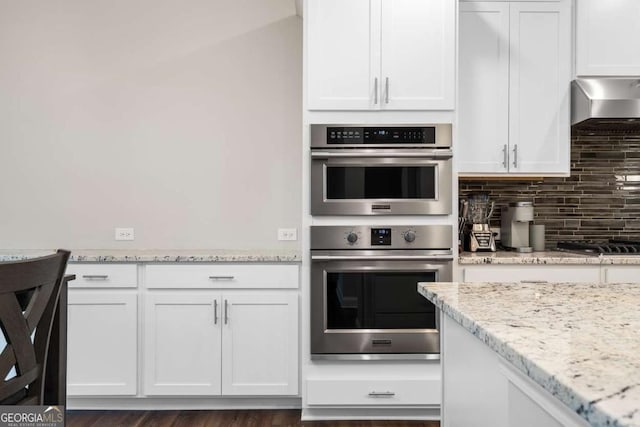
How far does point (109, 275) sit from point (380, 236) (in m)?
1.50

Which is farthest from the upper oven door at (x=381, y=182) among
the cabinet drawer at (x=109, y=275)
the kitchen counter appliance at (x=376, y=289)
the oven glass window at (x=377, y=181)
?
the cabinet drawer at (x=109, y=275)

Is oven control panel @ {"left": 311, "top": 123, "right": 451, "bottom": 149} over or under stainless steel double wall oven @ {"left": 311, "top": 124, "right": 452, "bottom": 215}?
over

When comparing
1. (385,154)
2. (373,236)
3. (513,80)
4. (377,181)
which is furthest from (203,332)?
(513,80)

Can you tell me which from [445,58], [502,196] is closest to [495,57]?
[445,58]

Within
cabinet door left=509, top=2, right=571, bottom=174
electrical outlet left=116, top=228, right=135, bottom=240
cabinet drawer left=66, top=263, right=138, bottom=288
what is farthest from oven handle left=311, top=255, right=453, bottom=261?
electrical outlet left=116, top=228, right=135, bottom=240

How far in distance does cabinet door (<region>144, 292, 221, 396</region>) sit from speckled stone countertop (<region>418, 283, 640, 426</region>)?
160 centimetres

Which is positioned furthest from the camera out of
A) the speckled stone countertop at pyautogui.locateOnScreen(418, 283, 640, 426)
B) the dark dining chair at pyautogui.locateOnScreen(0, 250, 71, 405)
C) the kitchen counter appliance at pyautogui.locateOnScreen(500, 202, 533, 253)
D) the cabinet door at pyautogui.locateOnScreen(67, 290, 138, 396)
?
the kitchen counter appliance at pyautogui.locateOnScreen(500, 202, 533, 253)

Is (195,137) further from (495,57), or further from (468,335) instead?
(468,335)

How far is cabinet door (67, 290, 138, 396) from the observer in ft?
8.50

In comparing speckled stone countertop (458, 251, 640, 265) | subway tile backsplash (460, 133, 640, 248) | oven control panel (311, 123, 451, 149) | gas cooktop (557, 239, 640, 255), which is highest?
oven control panel (311, 123, 451, 149)

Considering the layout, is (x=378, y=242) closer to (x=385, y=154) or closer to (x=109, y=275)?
(x=385, y=154)

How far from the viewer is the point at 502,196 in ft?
10.2

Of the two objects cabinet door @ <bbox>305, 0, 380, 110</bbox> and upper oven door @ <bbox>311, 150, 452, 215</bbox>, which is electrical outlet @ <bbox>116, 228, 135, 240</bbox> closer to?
upper oven door @ <bbox>311, 150, 452, 215</bbox>

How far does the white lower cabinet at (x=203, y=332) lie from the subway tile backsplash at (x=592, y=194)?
1636 millimetres
